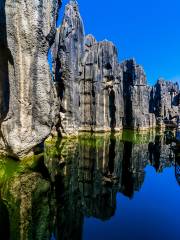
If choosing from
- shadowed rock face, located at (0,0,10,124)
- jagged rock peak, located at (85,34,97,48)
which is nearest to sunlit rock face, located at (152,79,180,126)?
jagged rock peak, located at (85,34,97,48)

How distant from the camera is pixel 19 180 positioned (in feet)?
23.0

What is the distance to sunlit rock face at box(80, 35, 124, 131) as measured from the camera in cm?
2731

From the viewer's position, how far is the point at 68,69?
66.8 feet

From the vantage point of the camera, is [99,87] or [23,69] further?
[99,87]

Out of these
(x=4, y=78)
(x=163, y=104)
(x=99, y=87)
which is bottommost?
(x=4, y=78)

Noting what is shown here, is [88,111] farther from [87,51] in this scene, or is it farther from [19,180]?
[19,180]

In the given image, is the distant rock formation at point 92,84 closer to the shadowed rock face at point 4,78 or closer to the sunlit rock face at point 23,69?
the sunlit rock face at point 23,69

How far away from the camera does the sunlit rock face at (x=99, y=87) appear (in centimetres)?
2731

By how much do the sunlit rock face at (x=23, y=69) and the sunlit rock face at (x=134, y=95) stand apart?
26.0 m

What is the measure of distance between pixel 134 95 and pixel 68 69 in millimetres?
17218

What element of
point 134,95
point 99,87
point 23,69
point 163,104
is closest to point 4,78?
point 23,69

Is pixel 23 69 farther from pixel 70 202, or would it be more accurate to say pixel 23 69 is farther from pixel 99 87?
pixel 99 87

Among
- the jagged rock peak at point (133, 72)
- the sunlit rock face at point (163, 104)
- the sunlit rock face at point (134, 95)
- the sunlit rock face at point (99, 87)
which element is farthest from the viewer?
the sunlit rock face at point (163, 104)

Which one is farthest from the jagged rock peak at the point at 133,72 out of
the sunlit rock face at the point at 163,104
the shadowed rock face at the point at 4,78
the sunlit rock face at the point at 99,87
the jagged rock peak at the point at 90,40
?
the shadowed rock face at the point at 4,78
